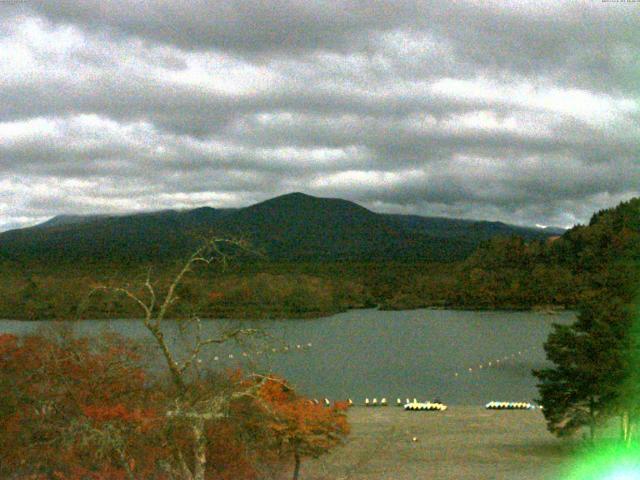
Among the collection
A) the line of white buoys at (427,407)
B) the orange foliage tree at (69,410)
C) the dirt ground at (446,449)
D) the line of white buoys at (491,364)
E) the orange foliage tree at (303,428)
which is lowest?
the line of white buoys at (491,364)

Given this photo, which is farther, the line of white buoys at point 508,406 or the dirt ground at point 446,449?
the line of white buoys at point 508,406

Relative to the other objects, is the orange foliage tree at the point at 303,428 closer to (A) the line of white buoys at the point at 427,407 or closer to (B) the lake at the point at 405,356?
(B) the lake at the point at 405,356

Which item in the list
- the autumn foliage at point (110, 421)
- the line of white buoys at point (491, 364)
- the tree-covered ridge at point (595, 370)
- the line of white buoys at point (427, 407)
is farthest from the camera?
the line of white buoys at point (491, 364)

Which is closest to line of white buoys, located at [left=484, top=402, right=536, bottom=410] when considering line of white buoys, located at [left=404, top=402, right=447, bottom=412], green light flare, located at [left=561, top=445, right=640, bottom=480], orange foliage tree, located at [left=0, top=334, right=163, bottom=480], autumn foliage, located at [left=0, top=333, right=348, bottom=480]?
line of white buoys, located at [left=404, top=402, right=447, bottom=412]

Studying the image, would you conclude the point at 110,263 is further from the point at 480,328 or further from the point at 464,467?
the point at 464,467

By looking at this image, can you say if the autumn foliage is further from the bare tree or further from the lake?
the lake

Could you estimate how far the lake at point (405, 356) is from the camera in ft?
178

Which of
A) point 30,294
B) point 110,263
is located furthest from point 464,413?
point 110,263

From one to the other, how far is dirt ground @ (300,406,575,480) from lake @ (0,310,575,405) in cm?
580

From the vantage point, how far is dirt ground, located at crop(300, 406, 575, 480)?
22.4 meters

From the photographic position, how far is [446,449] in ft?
92.1

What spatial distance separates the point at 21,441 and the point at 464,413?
31638 millimetres

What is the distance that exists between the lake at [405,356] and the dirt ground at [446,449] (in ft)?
19.0

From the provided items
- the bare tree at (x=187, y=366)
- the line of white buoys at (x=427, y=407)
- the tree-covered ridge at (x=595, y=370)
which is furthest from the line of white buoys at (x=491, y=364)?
the bare tree at (x=187, y=366)
